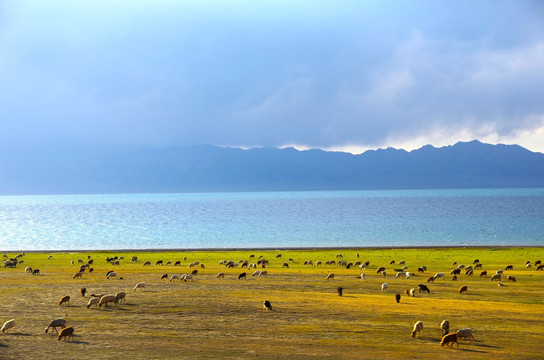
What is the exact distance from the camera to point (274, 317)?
29.6 m

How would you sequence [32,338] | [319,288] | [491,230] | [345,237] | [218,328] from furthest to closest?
[491,230], [345,237], [319,288], [218,328], [32,338]

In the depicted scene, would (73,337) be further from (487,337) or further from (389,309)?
(487,337)

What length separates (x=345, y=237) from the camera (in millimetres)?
111625

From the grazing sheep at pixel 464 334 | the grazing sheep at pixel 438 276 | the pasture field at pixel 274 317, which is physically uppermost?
the grazing sheep at pixel 438 276

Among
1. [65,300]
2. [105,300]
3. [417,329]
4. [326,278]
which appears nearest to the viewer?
[417,329]

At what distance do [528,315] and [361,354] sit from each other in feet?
41.7

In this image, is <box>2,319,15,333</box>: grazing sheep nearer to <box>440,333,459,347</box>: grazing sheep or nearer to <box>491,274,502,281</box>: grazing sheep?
<box>440,333,459,347</box>: grazing sheep

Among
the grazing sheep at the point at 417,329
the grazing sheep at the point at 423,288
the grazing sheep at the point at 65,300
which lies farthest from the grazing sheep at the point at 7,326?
the grazing sheep at the point at 423,288

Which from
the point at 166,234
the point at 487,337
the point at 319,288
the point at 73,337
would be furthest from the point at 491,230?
the point at 73,337

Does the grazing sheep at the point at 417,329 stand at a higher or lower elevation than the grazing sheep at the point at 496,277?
lower

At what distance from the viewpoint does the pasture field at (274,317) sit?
23.0 meters

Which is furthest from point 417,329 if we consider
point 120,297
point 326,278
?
point 326,278

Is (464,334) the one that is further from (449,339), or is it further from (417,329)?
(417,329)

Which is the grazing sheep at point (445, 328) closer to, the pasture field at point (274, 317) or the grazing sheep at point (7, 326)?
the pasture field at point (274, 317)
